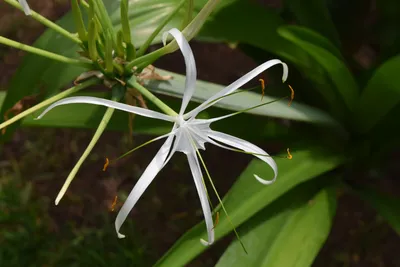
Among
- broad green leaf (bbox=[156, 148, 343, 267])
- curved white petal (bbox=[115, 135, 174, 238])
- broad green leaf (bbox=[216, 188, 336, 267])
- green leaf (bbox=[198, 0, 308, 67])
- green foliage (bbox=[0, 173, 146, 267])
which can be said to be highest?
curved white petal (bbox=[115, 135, 174, 238])

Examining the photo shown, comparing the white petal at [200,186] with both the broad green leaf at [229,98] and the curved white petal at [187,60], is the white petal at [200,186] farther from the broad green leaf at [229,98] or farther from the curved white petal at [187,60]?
the broad green leaf at [229,98]

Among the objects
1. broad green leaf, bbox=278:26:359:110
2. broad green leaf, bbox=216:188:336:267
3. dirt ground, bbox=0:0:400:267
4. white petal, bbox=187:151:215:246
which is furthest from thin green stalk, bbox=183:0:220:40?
dirt ground, bbox=0:0:400:267

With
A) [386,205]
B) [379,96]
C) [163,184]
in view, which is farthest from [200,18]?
[163,184]

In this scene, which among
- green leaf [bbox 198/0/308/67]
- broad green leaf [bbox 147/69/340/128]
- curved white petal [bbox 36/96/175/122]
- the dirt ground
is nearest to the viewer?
curved white petal [bbox 36/96/175/122]

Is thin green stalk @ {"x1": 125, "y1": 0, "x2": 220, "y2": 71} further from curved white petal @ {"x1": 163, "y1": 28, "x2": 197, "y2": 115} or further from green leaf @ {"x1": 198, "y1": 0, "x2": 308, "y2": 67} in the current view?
green leaf @ {"x1": 198, "y1": 0, "x2": 308, "y2": 67}

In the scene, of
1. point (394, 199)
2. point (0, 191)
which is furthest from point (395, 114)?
point (0, 191)

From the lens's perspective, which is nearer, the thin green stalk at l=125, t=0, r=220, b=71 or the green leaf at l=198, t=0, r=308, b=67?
the thin green stalk at l=125, t=0, r=220, b=71

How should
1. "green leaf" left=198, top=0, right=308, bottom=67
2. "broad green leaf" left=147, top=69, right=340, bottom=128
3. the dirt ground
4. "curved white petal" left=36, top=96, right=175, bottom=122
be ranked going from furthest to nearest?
the dirt ground, "green leaf" left=198, top=0, right=308, bottom=67, "broad green leaf" left=147, top=69, right=340, bottom=128, "curved white petal" left=36, top=96, right=175, bottom=122
